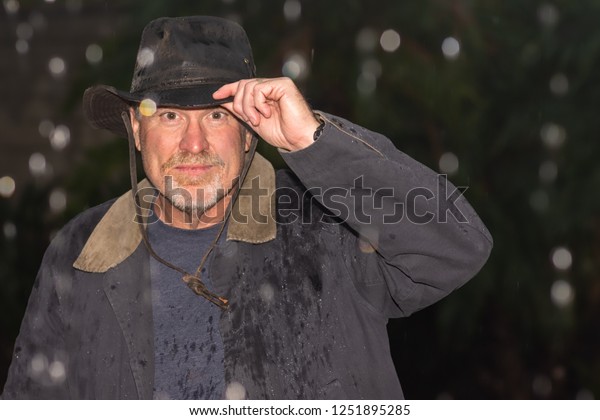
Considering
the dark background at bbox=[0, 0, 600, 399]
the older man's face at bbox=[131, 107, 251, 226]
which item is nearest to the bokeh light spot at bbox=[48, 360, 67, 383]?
the older man's face at bbox=[131, 107, 251, 226]

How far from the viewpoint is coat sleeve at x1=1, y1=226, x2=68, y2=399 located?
2898mm

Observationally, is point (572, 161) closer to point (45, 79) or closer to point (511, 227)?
point (511, 227)

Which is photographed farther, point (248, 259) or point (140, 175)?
point (140, 175)

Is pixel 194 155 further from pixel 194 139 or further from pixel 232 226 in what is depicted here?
pixel 232 226

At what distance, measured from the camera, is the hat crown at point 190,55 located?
292 centimetres

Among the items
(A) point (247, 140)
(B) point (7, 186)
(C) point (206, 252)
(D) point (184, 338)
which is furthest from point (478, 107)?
(B) point (7, 186)

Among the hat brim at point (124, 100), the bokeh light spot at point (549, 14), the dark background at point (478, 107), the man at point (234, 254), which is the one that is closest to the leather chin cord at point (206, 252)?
the man at point (234, 254)

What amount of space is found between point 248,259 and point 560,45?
2.08m

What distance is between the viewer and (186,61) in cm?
293

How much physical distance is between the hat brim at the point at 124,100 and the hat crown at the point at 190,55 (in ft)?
0.11

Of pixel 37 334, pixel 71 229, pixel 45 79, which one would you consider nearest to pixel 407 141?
pixel 71 229

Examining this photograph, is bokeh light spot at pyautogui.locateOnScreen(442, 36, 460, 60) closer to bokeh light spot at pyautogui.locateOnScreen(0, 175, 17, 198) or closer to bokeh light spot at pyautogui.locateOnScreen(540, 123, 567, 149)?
bokeh light spot at pyautogui.locateOnScreen(540, 123, 567, 149)

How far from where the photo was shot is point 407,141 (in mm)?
4074
